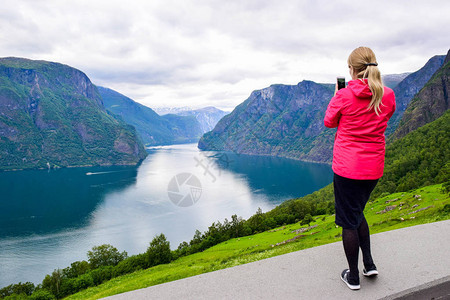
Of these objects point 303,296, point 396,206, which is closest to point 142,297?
point 303,296

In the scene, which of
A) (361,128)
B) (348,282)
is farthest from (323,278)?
(361,128)

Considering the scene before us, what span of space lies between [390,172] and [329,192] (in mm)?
16281

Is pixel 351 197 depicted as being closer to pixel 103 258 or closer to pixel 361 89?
pixel 361 89

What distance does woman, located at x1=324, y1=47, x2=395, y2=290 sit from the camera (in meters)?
2.84

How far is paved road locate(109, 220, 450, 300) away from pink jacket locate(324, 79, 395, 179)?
3.81 ft

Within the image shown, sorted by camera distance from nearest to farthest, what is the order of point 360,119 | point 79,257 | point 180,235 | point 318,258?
point 360,119
point 318,258
point 79,257
point 180,235

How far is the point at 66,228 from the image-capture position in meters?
67.1

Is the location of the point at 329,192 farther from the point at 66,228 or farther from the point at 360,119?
the point at 360,119

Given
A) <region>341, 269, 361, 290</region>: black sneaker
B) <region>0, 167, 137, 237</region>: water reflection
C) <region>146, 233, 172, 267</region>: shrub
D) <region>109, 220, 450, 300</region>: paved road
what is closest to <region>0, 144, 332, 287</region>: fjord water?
<region>0, 167, 137, 237</region>: water reflection

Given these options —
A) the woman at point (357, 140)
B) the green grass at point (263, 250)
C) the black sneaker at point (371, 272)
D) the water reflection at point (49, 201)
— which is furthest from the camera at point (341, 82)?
the water reflection at point (49, 201)

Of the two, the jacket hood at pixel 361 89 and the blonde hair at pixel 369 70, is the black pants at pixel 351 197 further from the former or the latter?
the jacket hood at pixel 361 89

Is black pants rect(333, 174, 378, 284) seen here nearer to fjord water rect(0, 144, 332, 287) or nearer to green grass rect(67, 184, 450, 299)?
green grass rect(67, 184, 450, 299)

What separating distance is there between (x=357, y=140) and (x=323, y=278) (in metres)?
1.60

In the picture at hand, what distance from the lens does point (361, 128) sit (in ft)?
9.39
